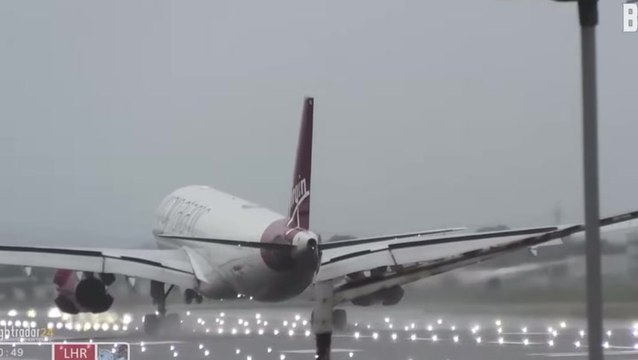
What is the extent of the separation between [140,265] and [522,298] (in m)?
13.8

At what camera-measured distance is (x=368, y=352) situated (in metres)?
30.6

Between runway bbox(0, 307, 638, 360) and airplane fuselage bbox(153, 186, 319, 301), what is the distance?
993mm

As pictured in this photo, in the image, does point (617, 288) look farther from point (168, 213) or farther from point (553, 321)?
point (168, 213)

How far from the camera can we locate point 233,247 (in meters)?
41.5

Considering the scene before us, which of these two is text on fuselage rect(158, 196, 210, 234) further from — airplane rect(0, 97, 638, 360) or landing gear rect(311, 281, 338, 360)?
landing gear rect(311, 281, 338, 360)

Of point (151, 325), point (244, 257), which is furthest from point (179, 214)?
point (151, 325)

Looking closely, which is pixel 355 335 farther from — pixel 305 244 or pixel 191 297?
pixel 191 297

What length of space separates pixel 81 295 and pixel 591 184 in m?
33.8

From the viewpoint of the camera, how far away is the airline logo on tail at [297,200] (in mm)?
37875

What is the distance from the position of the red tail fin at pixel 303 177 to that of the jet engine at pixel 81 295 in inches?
241

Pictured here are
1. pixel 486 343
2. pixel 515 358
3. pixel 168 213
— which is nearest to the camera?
pixel 515 358

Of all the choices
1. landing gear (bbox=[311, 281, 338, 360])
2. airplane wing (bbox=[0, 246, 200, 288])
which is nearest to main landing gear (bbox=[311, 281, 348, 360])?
landing gear (bbox=[311, 281, 338, 360])

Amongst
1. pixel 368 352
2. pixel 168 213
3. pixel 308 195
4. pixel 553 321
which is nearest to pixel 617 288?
pixel 553 321

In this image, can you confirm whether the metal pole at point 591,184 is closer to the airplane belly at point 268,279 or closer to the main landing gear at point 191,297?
the airplane belly at point 268,279
